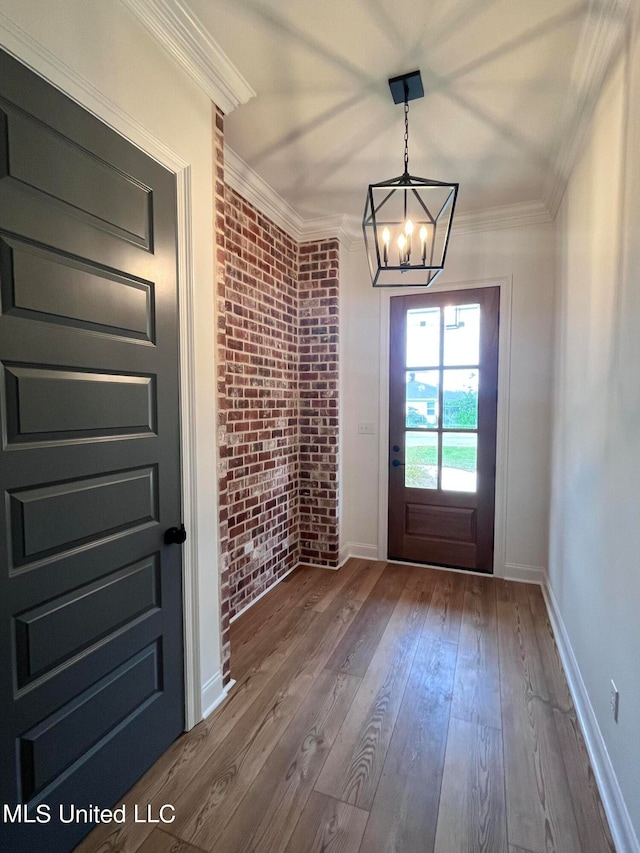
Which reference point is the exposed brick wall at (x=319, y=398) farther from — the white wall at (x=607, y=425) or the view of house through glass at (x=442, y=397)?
the white wall at (x=607, y=425)

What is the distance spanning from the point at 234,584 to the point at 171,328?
1.68m

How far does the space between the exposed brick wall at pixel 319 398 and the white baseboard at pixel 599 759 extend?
5.61ft

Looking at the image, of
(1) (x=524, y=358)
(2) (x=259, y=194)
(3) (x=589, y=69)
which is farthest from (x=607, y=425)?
(2) (x=259, y=194)

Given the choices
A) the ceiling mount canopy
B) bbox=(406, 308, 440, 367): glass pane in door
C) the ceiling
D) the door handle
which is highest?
the ceiling

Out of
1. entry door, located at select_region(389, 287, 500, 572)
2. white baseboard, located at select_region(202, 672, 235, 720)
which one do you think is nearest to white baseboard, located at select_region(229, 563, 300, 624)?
white baseboard, located at select_region(202, 672, 235, 720)

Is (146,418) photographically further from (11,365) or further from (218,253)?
(218,253)

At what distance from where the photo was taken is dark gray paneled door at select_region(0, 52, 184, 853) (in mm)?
1014

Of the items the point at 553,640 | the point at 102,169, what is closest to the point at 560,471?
the point at 553,640

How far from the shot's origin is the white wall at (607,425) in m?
1.21

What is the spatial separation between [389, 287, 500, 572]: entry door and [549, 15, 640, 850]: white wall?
0.81m

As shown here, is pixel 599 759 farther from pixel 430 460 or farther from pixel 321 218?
pixel 321 218

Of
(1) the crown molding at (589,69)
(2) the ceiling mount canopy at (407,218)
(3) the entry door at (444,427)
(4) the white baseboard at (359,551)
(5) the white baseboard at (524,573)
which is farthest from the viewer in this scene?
(4) the white baseboard at (359,551)

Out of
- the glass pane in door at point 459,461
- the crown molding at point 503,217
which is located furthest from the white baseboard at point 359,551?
the crown molding at point 503,217

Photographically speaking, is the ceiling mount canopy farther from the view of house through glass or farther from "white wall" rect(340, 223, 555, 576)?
the view of house through glass
